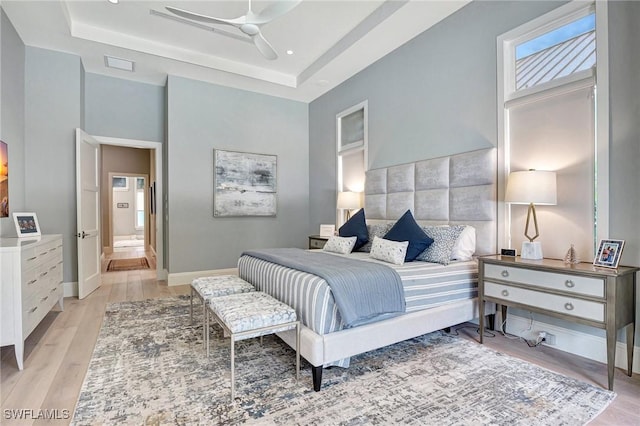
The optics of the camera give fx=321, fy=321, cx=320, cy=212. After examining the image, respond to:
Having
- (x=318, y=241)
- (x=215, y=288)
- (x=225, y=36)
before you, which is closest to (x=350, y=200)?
(x=318, y=241)

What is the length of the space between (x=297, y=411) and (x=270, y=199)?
4.50m

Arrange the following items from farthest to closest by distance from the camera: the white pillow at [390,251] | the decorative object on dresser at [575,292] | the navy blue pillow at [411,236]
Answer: the navy blue pillow at [411,236]
the white pillow at [390,251]
the decorative object on dresser at [575,292]

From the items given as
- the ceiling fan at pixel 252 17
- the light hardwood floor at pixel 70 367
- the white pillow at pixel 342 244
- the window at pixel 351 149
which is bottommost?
the light hardwood floor at pixel 70 367

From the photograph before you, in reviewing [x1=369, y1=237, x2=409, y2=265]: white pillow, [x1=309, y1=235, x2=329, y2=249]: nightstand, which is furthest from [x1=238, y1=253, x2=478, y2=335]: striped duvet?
[x1=309, y1=235, x2=329, y2=249]: nightstand

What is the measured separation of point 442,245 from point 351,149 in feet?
8.58

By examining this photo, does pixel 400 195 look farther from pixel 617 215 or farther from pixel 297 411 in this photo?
pixel 297 411

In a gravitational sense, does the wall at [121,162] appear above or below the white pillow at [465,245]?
above

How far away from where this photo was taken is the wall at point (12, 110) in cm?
347

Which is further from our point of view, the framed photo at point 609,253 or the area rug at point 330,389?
the framed photo at point 609,253

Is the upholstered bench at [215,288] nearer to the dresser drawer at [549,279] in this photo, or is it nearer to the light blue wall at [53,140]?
the dresser drawer at [549,279]

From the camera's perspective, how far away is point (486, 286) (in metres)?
2.78

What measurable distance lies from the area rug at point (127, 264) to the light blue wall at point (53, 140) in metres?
2.24

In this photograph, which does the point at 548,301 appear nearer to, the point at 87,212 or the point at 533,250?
the point at 533,250

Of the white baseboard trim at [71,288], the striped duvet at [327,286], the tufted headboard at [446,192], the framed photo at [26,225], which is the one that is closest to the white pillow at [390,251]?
the striped duvet at [327,286]
